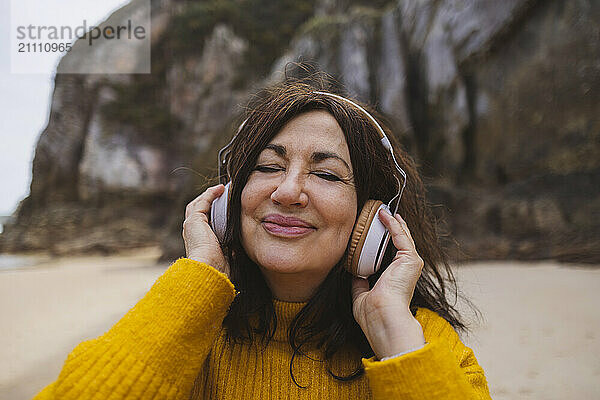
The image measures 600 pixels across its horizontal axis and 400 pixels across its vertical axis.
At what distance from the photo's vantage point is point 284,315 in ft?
4.32

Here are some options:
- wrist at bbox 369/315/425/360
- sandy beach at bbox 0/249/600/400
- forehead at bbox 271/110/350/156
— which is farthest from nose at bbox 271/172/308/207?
sandy beach at bbox 0/249/600/400

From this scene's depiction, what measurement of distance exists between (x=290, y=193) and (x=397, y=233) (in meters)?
0.35

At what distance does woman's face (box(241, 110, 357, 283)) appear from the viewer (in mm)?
1220

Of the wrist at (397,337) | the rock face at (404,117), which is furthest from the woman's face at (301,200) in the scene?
the rock face at (404,117)

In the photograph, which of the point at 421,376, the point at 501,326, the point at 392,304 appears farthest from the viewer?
the point at 501,326

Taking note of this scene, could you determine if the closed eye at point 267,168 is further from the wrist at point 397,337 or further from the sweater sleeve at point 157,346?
the wrist at point 397,337

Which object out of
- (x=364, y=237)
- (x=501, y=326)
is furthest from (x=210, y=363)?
(x=501, y=326)

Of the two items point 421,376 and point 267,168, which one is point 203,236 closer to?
point 267,168

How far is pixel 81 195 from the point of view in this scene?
16.4m

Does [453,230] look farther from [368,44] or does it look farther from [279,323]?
[279,323]

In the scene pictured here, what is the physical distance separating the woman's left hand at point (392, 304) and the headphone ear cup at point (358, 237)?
0.14 ft

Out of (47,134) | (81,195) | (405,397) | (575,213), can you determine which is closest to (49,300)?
(405,397)

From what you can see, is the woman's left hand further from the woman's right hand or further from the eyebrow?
the woman's right hand

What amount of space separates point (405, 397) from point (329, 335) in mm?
351
